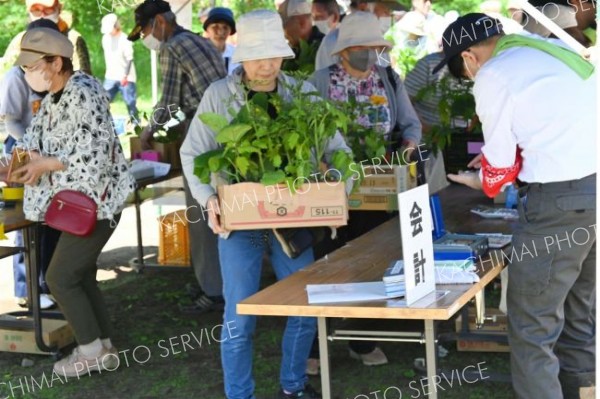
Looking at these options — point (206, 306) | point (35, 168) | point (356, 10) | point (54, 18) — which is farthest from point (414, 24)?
point (35, 168)

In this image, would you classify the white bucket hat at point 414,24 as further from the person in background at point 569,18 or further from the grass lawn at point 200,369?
the person in background at point 569,18

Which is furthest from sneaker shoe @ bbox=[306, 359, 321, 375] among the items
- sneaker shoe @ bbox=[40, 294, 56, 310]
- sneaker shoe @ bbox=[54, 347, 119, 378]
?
sneaker shoe @ bbox=[40, 294, 56, 310]

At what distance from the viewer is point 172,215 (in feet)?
24.8

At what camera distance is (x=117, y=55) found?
1580 centimetres

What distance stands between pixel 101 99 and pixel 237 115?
113 centimetres

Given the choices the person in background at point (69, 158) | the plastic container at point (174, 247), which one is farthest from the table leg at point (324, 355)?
the plastic container at point (174, 247)

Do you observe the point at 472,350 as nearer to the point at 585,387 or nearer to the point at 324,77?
the point at 585,387

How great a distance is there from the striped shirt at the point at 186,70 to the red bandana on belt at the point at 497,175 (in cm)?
270

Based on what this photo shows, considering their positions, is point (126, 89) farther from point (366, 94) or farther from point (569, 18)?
point (569, 18)

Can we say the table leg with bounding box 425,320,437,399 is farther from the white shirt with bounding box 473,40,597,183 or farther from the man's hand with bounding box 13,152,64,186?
the man's hand with bounding box 13,152,64,186

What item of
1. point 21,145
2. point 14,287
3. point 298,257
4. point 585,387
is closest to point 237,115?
point 298,257

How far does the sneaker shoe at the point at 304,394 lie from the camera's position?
14.7ft

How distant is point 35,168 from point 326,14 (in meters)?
4.39

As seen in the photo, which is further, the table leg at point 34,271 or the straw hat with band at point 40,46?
the table leg at point 34,271
